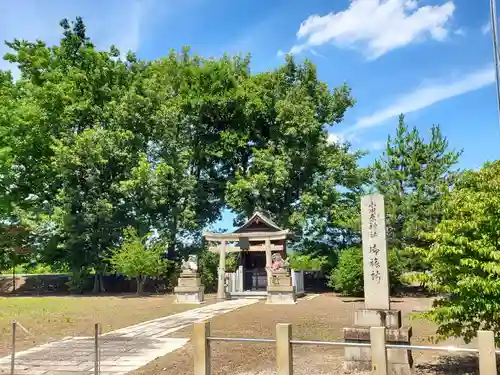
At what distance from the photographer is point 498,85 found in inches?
333

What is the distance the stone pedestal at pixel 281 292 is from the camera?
20109 mm

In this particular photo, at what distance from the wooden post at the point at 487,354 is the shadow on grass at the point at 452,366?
2.73 m

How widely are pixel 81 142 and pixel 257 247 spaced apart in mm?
11051

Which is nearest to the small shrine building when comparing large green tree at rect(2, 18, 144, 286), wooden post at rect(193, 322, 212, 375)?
large green tree at rect(2, 18, 144, 286)

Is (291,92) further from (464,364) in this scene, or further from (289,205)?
(464,364)

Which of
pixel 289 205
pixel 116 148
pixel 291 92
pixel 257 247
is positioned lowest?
pixel 257 247

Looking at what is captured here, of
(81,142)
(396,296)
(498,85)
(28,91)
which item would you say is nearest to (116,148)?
(81,142)

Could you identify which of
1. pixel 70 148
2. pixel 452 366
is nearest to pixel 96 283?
pixel 70 148

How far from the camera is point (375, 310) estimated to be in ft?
26.2

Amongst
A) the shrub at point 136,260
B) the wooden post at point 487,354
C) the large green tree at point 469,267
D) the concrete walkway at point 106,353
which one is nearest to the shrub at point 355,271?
the shrub at point 136,260

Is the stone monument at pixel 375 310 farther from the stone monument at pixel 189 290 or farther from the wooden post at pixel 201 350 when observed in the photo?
the stone monument at pixel 189 290

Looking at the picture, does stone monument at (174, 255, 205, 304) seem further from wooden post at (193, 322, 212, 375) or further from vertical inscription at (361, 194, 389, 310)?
wooden post at (193, 322, 212, 375)

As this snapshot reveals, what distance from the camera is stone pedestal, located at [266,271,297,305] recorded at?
2011 centimetres

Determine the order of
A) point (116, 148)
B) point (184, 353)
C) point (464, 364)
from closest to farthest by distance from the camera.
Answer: point (464, 364) → point (184, 353) → point (116, 148)
